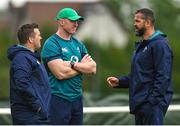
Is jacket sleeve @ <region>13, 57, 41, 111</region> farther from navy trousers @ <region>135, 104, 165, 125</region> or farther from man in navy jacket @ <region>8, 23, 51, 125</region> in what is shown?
navy trousers @ <region>135, 104, 165, 125</region>

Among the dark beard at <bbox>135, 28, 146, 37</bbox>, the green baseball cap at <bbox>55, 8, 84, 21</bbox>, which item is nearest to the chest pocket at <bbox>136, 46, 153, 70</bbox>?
the dark beard at <bbox>135, 28, 146, 37</bbox>

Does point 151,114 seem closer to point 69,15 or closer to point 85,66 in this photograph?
point 85,66

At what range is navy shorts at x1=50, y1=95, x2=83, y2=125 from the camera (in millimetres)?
9398

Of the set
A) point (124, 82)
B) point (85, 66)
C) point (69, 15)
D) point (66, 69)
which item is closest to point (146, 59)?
point (124, 82)

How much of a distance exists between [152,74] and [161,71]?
7.9 inches

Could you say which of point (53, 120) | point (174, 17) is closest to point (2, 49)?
point (174, 17)

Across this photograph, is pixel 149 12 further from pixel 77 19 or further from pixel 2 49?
pixel 2 49

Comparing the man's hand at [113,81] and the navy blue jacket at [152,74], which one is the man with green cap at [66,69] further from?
the navy blue jacket at [152,74]

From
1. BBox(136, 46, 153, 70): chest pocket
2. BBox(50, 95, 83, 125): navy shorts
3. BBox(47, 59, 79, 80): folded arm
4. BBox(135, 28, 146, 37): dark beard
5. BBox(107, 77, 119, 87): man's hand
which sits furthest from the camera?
BBox(107, 77, 119, 87): man's hand

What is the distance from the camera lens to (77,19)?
945cm

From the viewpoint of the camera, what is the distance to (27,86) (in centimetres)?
846

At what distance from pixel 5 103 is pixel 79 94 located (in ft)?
15.3

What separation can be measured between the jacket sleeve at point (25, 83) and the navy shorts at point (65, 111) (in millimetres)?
922

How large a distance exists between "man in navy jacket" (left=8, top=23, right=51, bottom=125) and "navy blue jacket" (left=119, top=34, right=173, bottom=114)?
0.98 meters
